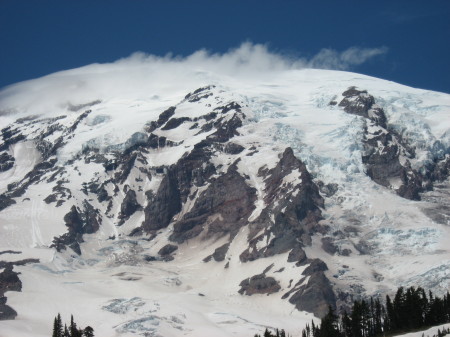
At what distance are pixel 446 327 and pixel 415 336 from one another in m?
Answer: 10.3

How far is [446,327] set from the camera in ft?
607

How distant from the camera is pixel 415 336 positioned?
583 ft
